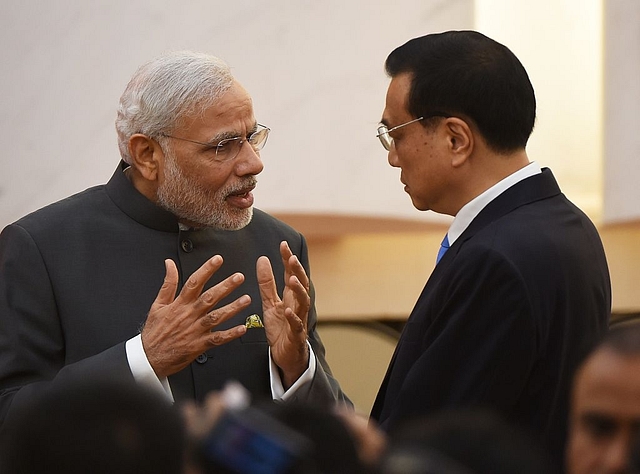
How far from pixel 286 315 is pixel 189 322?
30cm

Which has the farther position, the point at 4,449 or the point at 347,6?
the point at 347,6

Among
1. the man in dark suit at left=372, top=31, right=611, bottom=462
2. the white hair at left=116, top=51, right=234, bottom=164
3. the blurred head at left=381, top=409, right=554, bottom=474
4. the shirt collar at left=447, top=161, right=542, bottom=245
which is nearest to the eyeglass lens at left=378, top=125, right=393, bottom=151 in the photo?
the man in dark suit at left=372, top=31, right=611, bottom=462

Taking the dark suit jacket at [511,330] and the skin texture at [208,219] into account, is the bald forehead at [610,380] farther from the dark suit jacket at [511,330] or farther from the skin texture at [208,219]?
the skin texture at [208,219]

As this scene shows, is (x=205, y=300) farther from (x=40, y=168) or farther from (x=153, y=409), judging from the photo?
(x=40, y=168)

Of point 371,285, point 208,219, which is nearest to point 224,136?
point 208,219

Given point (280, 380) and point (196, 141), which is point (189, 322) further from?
point (196, 141)

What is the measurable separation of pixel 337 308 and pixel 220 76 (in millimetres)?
4515

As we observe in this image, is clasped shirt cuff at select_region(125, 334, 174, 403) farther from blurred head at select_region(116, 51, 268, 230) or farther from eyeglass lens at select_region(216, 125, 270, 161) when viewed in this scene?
eyeglass lens at select_region(216, 125, 270, 161)

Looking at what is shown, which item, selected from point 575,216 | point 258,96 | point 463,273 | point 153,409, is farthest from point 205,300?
point 258,96

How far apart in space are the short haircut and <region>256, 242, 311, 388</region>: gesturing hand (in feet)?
2.08

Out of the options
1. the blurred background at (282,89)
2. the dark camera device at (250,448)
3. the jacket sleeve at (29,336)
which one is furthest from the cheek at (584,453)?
the blurred background at (282,89)

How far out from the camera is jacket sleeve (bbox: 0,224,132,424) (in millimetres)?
3639

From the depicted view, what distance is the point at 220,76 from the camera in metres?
4.14

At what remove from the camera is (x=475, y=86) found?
11.7 feet
